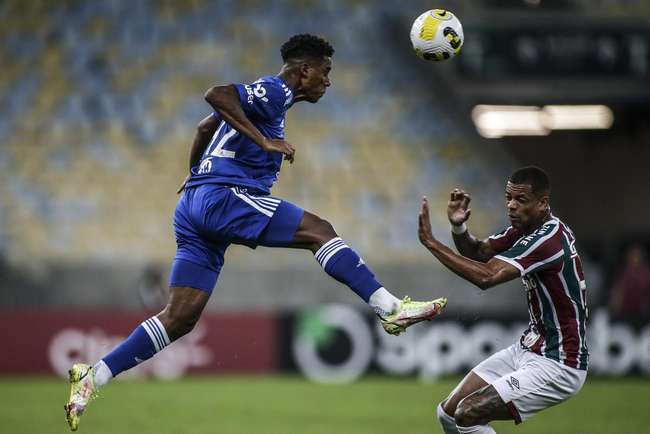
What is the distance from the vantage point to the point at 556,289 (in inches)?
259

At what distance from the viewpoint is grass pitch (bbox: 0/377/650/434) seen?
1003 centimetres

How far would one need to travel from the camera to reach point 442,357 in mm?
15062

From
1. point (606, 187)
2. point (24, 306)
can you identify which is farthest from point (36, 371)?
point (606, 187)

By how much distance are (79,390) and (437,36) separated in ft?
10.7

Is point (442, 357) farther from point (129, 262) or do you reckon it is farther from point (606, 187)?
point (606, 187)

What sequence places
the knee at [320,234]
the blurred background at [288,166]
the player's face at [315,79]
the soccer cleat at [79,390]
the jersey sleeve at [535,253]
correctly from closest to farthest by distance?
the jersey sleeve at [535,253] < the knee at [320,234] < the soccer cleat at [79,390] < the player's face at [315,79] < the blurred background at [288,166]

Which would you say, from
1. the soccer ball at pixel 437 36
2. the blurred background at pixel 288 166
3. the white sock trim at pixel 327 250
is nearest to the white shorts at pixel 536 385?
the white sock trim at pixel 327 250

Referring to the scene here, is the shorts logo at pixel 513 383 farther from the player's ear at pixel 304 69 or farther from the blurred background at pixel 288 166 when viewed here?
the blurred background at pixel 288 166

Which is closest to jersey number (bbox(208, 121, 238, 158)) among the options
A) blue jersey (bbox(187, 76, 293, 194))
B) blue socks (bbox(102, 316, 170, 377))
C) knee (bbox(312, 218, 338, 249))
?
blue jersey (bbox(187, 76, 293, 194))

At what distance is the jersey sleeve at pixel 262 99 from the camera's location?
6770 mm

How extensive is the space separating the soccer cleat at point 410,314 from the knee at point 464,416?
568 millimetres

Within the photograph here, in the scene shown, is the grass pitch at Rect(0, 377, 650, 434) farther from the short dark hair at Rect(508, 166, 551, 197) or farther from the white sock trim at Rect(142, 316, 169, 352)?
the short dark hair at Rect(508, 166, 551, 197)

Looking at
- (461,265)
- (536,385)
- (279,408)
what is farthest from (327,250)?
(279,408)

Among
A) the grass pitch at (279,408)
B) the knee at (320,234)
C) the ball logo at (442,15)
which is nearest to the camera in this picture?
the knee at (320,234)
